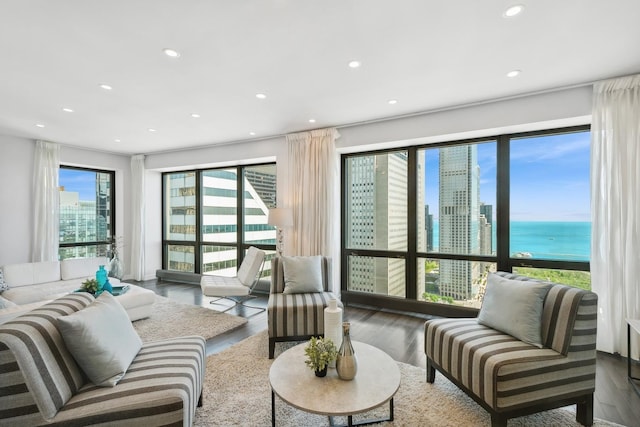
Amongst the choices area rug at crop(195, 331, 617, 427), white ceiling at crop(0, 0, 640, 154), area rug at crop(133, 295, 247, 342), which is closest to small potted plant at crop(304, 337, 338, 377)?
area rug at crop(195, 331, 617, 427)

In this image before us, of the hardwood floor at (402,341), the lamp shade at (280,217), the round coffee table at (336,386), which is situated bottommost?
the hardwood floor at (402,341)

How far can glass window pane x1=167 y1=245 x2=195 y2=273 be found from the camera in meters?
6.58

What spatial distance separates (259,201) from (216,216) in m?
1.16

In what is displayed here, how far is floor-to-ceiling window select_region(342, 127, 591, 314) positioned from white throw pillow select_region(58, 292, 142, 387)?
3426 mm

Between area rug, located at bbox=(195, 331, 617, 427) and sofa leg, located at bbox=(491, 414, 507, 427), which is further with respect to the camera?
area rug, located at bbox=(195, 331, 617, 427)

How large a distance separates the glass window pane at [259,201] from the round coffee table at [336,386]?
372 cm

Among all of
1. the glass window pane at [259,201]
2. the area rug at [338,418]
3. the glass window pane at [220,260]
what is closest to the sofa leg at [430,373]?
the area rug at [338,418]

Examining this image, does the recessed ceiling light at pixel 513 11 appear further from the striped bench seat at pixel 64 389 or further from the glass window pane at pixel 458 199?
the striped bench seat at pixel 64 389

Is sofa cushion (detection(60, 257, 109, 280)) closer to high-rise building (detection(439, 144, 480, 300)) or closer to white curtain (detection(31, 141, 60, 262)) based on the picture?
white curtain (detection(31, 141, 60, 262))

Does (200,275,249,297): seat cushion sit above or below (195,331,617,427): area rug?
above

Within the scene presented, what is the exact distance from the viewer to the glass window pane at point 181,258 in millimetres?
6582

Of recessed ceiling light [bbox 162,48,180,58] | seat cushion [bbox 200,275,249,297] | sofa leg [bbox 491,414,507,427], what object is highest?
recessed ceiling light [bbox 162,48,180,58]

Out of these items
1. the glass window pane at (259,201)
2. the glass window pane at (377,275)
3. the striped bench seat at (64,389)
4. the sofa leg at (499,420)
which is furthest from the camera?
the glass window pane at (259,201)

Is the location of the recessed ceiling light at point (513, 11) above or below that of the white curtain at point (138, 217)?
above
